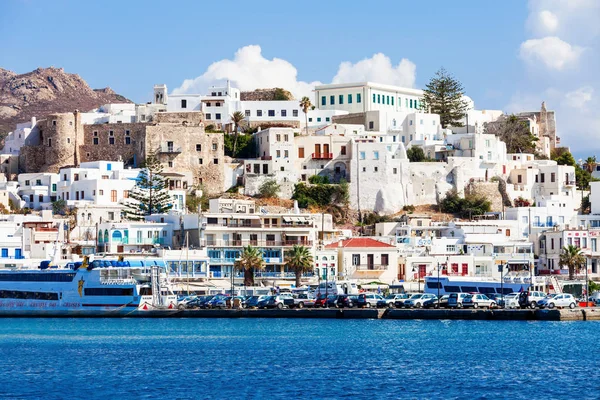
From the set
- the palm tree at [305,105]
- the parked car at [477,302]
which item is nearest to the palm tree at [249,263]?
the parked car at [477,302]

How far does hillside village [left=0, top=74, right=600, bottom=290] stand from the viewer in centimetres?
8556

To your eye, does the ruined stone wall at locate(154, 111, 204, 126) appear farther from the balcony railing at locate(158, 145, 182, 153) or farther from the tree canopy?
the tree canopy

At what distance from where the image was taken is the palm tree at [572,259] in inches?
3423

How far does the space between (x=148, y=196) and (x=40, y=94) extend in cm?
9280

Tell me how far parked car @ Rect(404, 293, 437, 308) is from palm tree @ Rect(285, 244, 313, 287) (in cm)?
897

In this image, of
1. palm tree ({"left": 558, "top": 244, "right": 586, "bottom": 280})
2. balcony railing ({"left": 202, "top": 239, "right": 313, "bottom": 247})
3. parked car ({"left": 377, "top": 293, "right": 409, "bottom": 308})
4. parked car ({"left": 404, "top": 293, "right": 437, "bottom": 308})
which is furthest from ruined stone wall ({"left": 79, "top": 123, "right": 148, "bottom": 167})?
palm tree ({"left": 558, "top": 244, "right": 586, "bottom": 280})

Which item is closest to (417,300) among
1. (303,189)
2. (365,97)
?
(303,189)

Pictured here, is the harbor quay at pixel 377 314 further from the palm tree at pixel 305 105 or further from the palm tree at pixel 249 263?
the palm tree at pixel 305 105

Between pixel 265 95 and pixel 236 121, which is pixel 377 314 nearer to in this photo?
pixel 236 121

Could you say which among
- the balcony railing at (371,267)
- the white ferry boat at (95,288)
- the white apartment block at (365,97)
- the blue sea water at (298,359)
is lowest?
the blue sea water at (298,359)

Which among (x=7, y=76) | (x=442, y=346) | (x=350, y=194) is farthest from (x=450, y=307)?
(x=7, y=76)

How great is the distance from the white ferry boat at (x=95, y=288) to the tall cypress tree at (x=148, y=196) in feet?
49.9

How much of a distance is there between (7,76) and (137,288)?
121m

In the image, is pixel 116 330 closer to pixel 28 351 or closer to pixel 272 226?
pixel 28 351
